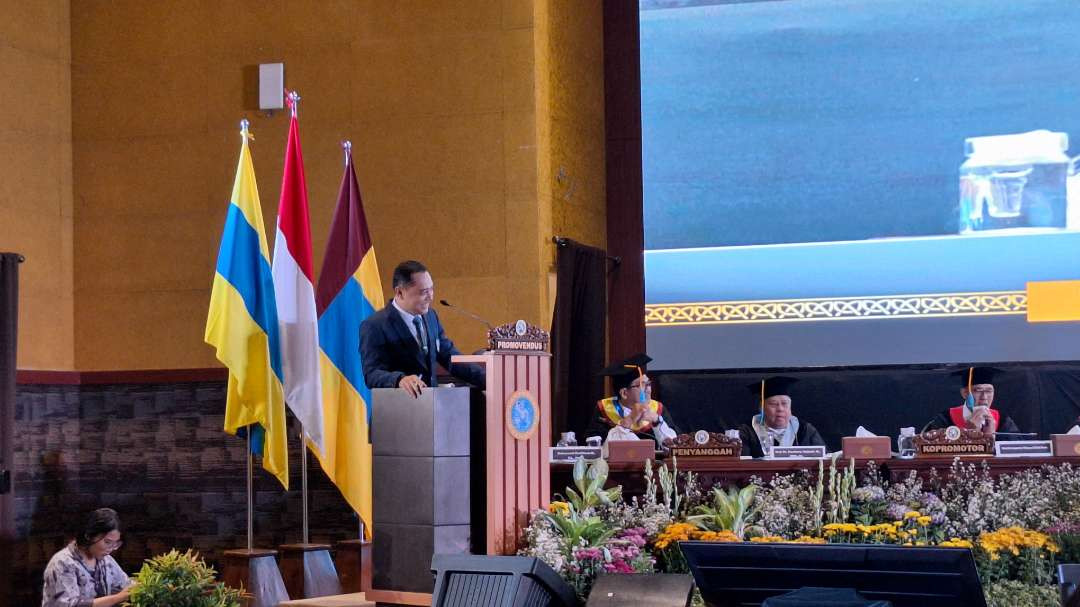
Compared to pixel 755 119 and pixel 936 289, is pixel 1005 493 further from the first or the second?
pixel 755 119

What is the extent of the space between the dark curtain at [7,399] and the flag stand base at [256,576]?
1537mm

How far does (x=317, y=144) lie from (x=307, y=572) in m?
2.97

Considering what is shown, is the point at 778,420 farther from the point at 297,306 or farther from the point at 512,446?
the point at 297,306

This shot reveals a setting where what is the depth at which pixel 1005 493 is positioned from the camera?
6496 mm

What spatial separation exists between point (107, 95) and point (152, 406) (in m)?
2.11

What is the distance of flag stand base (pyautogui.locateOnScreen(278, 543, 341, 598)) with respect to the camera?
803 centimetres

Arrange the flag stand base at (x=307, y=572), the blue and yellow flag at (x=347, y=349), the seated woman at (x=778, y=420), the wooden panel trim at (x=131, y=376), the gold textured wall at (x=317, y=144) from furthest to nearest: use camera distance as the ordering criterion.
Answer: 1. the wooden panel trim at (x=131, y=376)
2. the gold textured wall at (x=317, y=144)
3. the seated woman at (x=778, y=420)
4. the blue and yellow flag at (x=347, y=349)
5. the flag stand base at (x=307, y=572)

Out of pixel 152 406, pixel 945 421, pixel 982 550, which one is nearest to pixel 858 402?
pixel 945 421

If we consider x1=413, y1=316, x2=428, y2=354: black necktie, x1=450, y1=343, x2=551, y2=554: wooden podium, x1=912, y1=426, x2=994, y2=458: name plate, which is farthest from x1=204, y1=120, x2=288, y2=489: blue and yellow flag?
x1=912, y1=426, x2=994, y2=458: name plate

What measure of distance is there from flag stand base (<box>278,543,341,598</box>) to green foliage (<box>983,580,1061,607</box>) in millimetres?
3664

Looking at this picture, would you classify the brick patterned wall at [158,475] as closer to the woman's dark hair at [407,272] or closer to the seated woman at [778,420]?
the seated woman at [778,420]

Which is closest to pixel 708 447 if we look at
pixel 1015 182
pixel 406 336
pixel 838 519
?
pixel 838 519

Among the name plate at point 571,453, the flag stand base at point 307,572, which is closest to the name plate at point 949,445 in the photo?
the name plate at point 571,453

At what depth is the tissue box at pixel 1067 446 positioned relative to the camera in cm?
688
